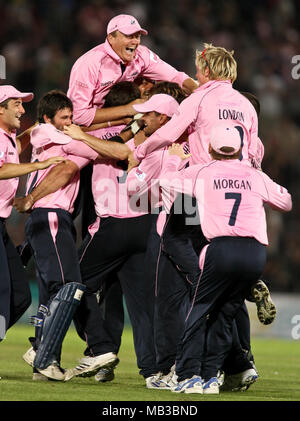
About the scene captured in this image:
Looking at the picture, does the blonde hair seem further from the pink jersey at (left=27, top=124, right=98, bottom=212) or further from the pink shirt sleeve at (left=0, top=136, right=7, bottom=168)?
the pink shirt sleeve at (left=0, top=136, right=7, bottom=168)

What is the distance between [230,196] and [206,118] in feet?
2.78

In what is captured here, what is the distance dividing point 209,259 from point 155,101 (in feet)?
5.26

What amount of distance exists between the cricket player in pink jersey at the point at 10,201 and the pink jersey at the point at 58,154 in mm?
189

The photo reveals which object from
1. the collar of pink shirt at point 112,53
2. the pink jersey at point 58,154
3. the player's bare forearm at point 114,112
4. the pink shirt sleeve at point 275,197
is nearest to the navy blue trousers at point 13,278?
the pink jersey at point 58,154

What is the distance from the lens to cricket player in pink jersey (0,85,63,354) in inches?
290

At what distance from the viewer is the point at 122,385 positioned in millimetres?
7605

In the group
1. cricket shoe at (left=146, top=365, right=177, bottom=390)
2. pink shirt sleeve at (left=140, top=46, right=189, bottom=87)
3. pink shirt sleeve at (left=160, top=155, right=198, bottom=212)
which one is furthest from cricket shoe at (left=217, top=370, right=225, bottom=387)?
pink shirt sleeve at (left=140, top=46, right=189, bottom=87)

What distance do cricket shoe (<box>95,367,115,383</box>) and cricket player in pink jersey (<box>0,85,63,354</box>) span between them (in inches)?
34.1

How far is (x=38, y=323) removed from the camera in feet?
24.7

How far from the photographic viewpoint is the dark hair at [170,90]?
25.9 ft

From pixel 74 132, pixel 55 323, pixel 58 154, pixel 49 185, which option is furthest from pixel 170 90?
pixel 55 323

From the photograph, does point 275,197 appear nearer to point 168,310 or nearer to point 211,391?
point 168,310

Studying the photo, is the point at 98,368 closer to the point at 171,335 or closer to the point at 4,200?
the point at 171,335

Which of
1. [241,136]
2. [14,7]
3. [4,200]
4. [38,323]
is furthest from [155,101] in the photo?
[14,7]
